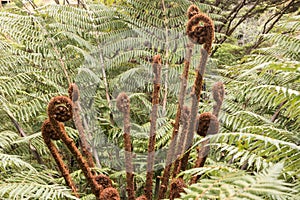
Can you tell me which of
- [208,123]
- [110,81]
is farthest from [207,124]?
[110,81]

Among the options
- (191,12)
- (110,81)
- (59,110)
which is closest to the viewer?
(59,110)

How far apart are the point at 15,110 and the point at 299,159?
2.93 feet

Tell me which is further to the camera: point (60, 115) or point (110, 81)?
point (110, 81)

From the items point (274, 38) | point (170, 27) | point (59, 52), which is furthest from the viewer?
point (170, 27)

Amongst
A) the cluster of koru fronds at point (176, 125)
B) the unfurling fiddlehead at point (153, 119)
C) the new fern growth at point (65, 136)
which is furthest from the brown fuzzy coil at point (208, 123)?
the new fern growth at point (65, 136)

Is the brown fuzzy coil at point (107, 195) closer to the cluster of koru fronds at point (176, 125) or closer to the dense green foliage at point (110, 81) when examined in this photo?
the cluster of koru fronds at point (176, 125)

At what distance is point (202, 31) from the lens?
65cm

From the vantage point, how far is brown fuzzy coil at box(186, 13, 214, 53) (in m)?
0.64

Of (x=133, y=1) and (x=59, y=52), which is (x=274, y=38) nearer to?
(x=133, y=1)

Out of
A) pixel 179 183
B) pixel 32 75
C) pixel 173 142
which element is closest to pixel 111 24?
pixel 32 75

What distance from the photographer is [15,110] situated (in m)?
1.03

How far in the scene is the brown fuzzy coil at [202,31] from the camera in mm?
638

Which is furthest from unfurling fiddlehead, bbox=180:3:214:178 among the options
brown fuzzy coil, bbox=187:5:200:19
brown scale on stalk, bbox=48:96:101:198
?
brown scale on stalk, bbox=48:96:101:198

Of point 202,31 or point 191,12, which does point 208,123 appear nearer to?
point 202,31
